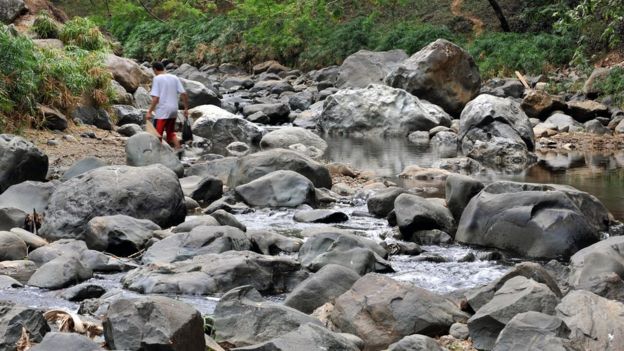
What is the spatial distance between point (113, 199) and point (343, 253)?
9.62 feet

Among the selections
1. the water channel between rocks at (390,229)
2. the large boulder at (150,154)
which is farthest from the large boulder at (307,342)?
the large boulder at (150,154)

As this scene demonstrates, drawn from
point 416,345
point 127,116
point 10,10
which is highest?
point 416,345

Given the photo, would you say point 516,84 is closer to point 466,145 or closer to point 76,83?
point 466,145

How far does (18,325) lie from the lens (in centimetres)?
569

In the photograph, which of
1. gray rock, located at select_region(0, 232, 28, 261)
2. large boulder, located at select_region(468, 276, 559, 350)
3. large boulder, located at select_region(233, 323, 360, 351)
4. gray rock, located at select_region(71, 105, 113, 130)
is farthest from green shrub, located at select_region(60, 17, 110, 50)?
large boulder, located at select_region(233, 323, 360, 351)

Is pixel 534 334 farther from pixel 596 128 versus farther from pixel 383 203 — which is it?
pixel 596 128

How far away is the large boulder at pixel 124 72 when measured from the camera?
21.5 meters

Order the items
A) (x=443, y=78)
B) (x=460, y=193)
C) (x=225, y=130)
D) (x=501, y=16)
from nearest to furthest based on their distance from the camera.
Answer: (x=460, y=193), (x=225, y=130), (x=443, y=78), (x=501, y=16)

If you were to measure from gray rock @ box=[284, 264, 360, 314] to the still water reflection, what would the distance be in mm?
5442

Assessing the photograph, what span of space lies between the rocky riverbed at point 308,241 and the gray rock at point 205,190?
1.1 inches

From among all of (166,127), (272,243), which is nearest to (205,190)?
(272,243)

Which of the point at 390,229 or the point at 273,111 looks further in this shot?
the point at 273,111

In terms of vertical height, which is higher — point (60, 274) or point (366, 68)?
point (60, 274)

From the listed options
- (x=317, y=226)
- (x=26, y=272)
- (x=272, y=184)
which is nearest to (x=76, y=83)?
(x=272, y=184)
